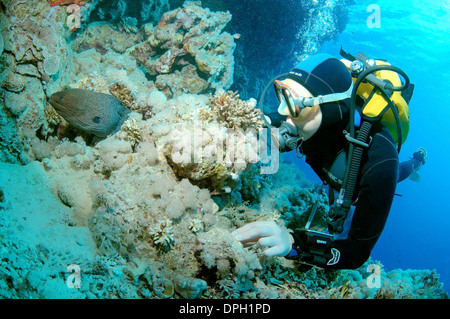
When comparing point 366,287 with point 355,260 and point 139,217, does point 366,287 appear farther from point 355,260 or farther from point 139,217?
point 139,217

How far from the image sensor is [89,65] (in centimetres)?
517

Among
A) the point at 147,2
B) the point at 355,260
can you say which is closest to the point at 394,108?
the point at 355,260

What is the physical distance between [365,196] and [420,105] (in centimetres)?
5550

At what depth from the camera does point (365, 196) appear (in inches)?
88.8

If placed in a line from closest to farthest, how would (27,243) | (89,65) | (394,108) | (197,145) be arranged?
(27,243) < (394,108) < (197,145) < (89,65)

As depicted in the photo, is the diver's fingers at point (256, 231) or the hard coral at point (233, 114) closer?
the diver's fingers at point (256, 231)

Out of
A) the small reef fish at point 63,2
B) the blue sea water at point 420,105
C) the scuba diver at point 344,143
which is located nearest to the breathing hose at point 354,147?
the scuba diver at point 344,143

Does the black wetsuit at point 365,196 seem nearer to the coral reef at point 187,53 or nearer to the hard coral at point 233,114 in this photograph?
the hard coral at point 233,114

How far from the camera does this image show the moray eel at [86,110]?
134 inches

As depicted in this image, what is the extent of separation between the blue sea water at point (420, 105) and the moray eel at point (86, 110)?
6.05 metres

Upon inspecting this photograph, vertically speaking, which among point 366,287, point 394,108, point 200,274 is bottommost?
point 366,287

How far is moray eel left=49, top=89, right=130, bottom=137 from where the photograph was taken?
11.2 feet

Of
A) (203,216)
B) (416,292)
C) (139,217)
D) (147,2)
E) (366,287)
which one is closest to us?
(139,217)

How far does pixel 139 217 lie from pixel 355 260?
249cm
